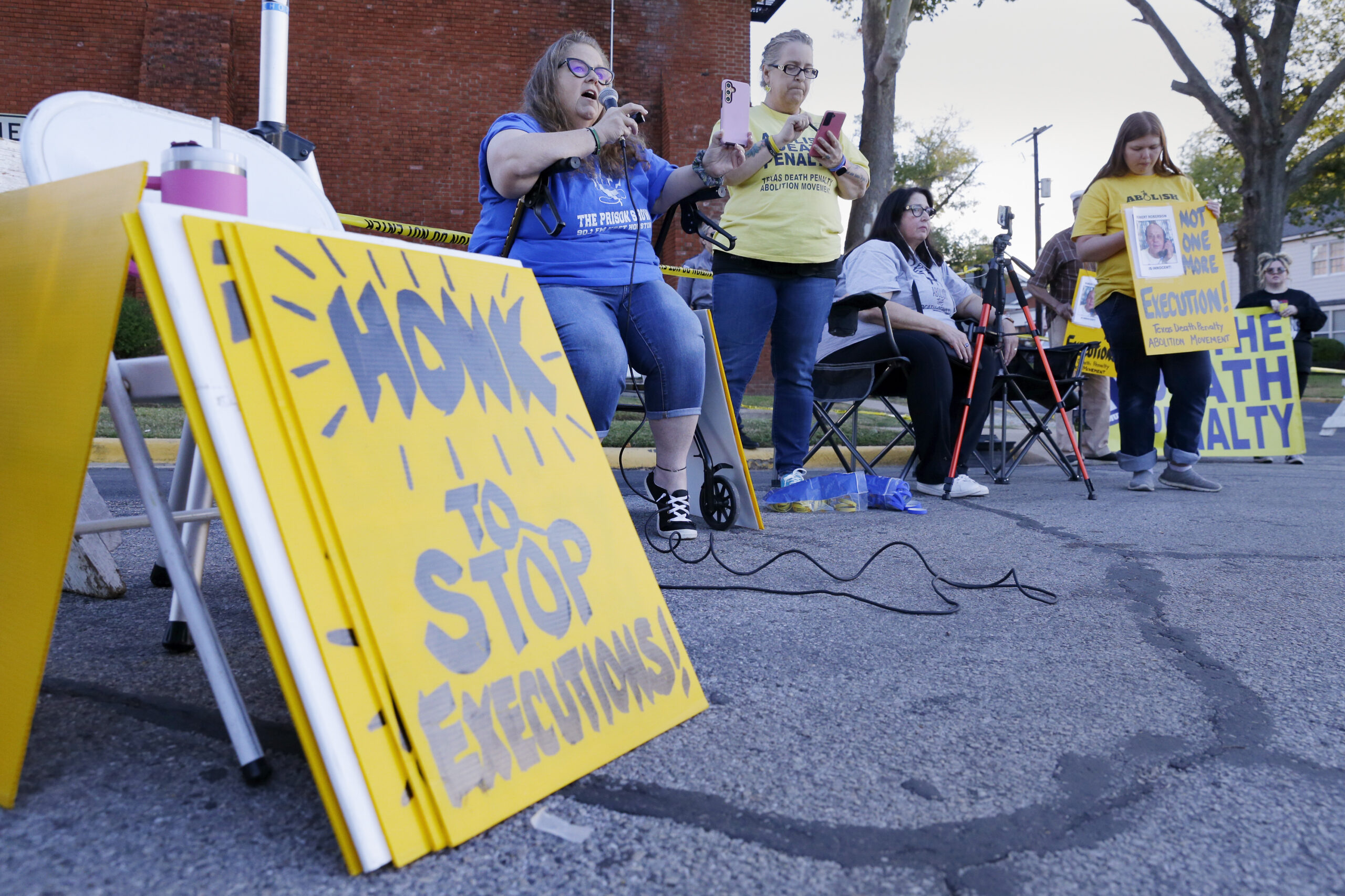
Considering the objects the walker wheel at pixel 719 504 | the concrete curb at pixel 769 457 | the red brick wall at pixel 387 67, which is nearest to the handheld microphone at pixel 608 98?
the walker wheel at pixel 719 504

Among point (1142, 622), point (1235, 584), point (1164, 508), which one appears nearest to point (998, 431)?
point (1164, 508)

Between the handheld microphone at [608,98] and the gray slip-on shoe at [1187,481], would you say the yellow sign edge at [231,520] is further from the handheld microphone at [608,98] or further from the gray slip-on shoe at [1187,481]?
the gray slip-on shoe at [1187,481]

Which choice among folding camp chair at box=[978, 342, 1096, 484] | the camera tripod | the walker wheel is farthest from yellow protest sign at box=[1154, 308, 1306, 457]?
the walker wheel

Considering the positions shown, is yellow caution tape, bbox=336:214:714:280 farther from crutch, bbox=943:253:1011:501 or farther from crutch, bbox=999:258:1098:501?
crutch, bbox=999:258:1098:501

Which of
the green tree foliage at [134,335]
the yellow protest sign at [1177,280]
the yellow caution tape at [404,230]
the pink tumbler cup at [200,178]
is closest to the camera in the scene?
the pink tumbler cup at [200,178]

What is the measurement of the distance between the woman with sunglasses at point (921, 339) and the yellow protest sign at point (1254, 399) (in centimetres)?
283

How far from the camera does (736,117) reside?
2.96m

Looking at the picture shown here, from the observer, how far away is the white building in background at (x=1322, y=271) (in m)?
39.1

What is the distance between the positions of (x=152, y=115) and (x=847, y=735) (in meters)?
2.03

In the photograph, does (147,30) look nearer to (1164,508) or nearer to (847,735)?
(1164,508)

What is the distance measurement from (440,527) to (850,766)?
27.5 inches

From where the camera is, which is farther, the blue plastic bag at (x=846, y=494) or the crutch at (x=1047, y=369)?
the crutch at (x=1047, y=369)

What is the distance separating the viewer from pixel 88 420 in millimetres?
1169

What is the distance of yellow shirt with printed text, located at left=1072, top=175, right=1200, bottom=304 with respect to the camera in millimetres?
4926
